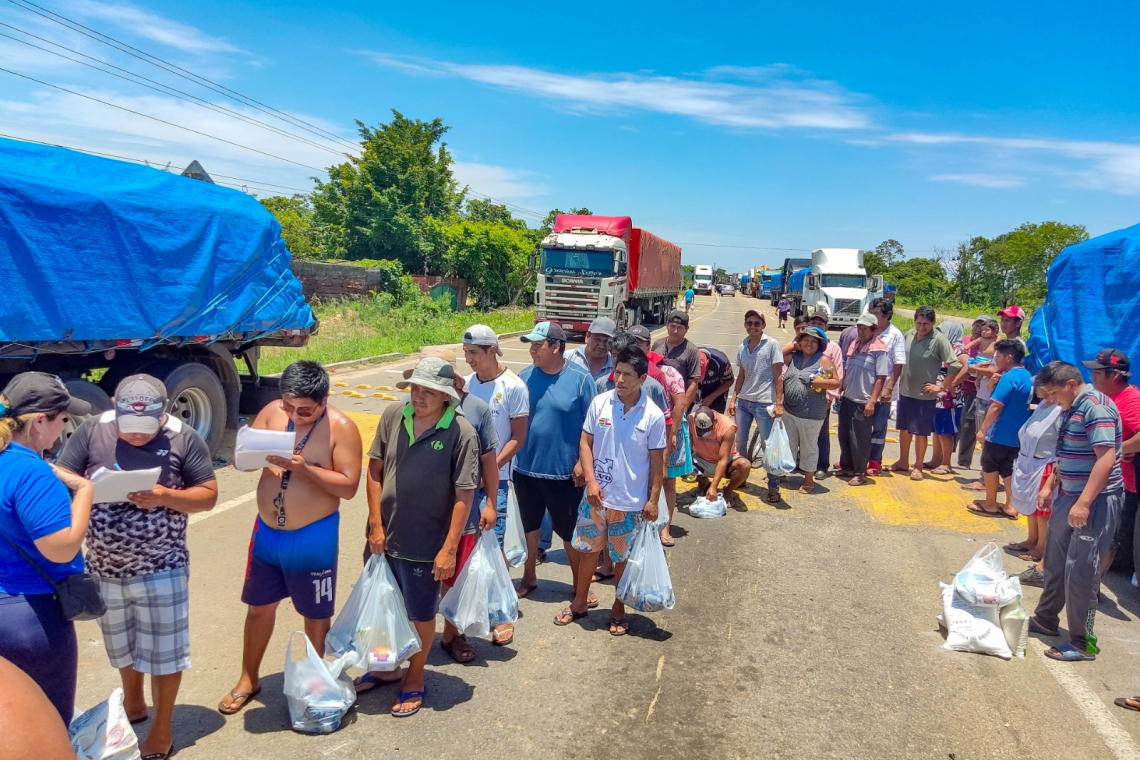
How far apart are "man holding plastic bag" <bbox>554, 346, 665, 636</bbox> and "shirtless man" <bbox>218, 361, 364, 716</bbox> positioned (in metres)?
1.56

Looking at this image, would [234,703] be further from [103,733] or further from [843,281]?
[843,281]

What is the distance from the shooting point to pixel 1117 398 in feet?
16.9

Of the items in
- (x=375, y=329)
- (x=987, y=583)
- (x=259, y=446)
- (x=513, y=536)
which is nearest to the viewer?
(x=259, y=446)

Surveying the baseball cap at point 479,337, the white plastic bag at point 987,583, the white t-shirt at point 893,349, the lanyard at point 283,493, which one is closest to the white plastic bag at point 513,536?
the baseball cap at point 479,337

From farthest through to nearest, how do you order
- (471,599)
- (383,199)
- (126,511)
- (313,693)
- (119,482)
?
(383,199) < (471,599) < (313,693) < (126,511) < (119,482)

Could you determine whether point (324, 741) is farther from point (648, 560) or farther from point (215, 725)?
point (648, 560)

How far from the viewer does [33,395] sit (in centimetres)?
266

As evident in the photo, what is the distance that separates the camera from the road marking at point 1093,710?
12.0 feet

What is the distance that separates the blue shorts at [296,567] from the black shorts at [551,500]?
1674 mm

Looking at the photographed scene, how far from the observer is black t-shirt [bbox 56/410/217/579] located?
10.1 feet

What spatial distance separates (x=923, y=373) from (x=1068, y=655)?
4.24 meters

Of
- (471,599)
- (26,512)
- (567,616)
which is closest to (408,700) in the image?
(471,599)

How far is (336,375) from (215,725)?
11201mm

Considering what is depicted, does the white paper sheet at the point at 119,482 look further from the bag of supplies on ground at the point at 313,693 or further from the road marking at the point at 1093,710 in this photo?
the road marking at the point at 1093,710
